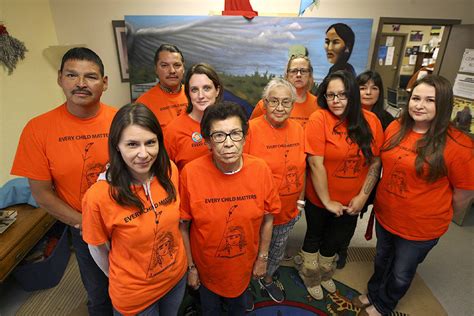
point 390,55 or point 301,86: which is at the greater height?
point 390,55

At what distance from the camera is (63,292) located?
6.82 feet

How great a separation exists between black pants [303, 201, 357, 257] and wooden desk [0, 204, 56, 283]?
2.05 meters

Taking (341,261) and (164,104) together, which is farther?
(341,261)

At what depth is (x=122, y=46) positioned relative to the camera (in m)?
3.07


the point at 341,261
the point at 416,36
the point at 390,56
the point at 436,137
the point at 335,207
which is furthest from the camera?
the point at 390,56

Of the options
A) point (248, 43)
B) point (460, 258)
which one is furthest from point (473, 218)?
point (248, 43)

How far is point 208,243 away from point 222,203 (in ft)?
0.71

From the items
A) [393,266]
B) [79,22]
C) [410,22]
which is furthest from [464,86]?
[79,22]

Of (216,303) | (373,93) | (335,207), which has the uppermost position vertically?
(373,93)

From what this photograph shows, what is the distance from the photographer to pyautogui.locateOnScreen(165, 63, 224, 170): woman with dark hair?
1.53m

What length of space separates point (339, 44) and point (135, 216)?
9.91ft

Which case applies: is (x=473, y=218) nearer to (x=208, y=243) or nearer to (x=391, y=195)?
(x=391, y=195)

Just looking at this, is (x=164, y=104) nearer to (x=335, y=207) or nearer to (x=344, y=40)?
(x=335, y=207)

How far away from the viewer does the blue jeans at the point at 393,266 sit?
1.60 meters
